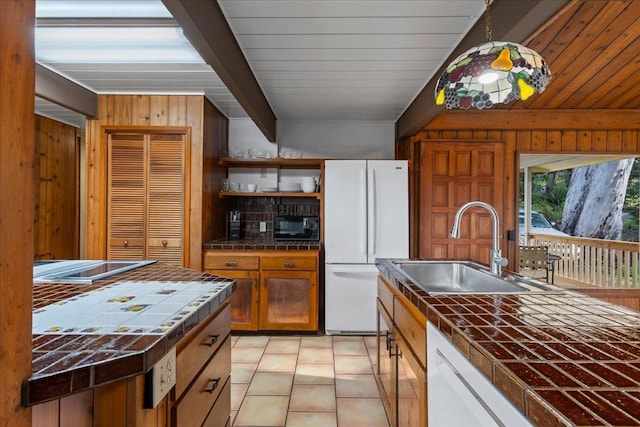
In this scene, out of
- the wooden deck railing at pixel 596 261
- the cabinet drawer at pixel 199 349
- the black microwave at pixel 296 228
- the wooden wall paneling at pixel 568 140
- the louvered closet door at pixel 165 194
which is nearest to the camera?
the cabinet drawer at pixel 199 349

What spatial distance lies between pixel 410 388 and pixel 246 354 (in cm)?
194

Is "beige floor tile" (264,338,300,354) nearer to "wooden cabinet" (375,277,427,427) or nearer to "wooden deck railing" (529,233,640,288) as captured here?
"wooden cabinet" (375,277,427,427)

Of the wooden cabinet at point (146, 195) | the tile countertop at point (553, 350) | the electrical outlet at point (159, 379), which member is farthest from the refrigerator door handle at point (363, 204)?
the electrical outlet at point (159, 379)

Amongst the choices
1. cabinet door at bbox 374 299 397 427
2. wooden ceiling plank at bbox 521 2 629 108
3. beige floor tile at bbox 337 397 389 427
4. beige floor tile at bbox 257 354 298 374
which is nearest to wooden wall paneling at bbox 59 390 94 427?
cabinet door at bbox 374 299 397 427

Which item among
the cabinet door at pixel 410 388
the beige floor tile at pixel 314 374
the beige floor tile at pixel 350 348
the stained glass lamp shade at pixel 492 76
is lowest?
the beige floor tile at pixel 314 374

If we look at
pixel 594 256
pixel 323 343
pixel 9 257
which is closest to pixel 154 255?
pixel 323 343

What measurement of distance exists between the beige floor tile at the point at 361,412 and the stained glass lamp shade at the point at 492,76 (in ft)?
6.07

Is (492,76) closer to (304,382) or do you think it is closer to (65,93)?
(304,382)

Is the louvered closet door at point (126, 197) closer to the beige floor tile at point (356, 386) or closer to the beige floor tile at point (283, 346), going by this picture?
the beige floor tile at point (283, 346)

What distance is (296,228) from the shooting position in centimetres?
394

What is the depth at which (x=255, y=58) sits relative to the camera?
2496 millimetres

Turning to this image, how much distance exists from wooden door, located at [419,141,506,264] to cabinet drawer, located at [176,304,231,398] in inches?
110

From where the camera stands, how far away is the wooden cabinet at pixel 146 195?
3.30 meters

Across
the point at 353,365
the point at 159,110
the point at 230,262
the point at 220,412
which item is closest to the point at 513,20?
the point at 220,412
